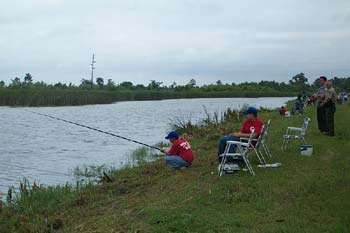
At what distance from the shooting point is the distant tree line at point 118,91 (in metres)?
51.8

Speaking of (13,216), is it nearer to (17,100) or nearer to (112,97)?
(17,100)

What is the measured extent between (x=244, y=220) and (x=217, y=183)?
2710 mm

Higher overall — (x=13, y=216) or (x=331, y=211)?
(x=331, y=211)

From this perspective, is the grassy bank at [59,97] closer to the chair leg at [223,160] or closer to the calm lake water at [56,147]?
the calm lake water at [56,147]

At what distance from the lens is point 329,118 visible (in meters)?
16.9

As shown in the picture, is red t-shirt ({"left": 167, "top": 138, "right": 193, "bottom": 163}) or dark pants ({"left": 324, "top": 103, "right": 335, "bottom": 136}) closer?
red t-shirt ({"left": 167, "top": 138, "right": 193, "bottom": 163})

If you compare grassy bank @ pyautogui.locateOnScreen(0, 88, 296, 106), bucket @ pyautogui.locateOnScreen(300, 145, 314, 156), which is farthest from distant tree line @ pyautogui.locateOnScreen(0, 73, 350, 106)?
bucket @ pyautogui.locateOnScreen(300, 145, 314, 156)

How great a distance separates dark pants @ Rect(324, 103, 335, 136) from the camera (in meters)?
16.4

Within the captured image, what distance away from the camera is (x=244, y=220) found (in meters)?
7.39

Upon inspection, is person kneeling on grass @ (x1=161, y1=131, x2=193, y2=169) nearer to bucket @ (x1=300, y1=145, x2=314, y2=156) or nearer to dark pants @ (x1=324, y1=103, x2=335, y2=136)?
bucket @ (x1=300, y1=145, x2=314, y2=156)

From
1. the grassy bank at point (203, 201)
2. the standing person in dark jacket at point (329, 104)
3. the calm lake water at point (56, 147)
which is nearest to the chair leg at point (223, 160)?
the grassy bank at point (203, 201)

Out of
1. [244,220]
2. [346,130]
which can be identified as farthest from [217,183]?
[346,130]

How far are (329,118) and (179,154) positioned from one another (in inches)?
258

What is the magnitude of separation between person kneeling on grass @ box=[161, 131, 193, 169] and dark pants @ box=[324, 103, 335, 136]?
5.89 metres
